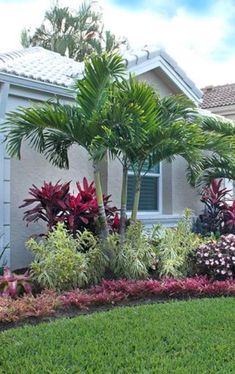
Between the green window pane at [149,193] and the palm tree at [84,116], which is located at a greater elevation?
the palm tree at [84,116]

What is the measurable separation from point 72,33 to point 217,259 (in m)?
21.7

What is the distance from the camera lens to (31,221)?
8836 mm

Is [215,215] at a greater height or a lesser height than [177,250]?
greater

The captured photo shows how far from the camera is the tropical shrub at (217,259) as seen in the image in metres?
8.50

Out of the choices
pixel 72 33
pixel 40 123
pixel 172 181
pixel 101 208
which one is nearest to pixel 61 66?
A: pixel 40 123

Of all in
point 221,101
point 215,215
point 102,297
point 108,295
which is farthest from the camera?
point 221,101

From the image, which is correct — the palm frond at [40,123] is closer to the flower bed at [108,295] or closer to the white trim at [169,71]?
the flower bed at [108,295]

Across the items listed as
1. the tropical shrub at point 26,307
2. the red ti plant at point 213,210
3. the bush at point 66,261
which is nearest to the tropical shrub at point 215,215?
the red ti plant at point 213,210

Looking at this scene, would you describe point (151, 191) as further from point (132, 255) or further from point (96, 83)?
point (96, 83)

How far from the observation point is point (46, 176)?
9766 millimetres

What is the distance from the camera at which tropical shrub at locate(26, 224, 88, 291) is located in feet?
24.6

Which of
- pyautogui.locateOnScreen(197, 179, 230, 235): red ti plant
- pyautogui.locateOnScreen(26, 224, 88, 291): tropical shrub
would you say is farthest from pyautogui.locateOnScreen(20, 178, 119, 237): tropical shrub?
pyautogui.locateOnScreen(197, 179, 230, 235): red ti plant

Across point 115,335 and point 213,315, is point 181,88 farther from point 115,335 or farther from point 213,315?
point 115,335

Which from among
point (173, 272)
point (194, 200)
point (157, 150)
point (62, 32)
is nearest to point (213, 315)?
point (173, 272)
